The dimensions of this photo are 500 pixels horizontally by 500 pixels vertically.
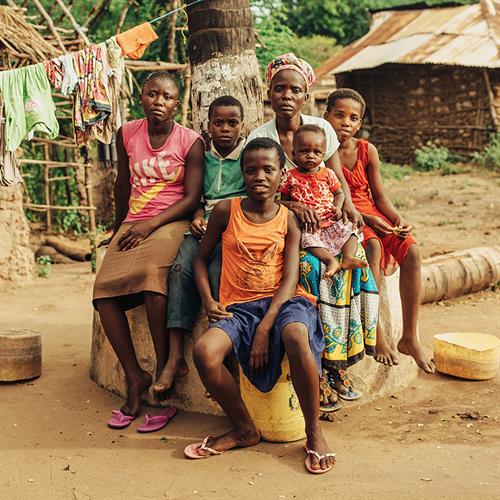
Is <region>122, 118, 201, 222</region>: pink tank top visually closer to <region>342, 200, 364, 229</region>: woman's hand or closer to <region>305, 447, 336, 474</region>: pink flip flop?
<region>342, 200, 364, 229</region>: woman's hand

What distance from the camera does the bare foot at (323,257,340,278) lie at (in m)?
3.59

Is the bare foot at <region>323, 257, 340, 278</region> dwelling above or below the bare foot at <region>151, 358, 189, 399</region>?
above

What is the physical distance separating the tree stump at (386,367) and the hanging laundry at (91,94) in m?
2.59

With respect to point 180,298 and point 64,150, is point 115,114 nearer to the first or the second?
point 180,298

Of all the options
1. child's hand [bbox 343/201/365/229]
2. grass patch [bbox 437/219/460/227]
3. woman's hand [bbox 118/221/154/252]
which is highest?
child's hand [bbox 343/201/365/229]

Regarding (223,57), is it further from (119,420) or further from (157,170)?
(119,420)

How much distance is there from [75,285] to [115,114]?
289 cm

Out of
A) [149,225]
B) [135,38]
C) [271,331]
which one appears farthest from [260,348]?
[135,38]

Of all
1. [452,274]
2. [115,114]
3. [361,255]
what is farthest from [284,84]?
[452,274]

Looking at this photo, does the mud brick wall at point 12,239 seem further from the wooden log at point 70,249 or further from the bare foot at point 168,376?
the bare foot at point 168,376

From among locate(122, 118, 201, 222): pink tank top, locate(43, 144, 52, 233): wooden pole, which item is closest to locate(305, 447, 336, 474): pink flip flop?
locate(122, 118, 201, 222): pink tank top

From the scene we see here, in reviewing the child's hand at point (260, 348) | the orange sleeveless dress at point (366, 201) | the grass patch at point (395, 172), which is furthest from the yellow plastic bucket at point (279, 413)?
the grass patch at point (395, 172)

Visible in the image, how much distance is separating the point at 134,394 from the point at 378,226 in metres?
1.59

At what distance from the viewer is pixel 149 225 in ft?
13.1
